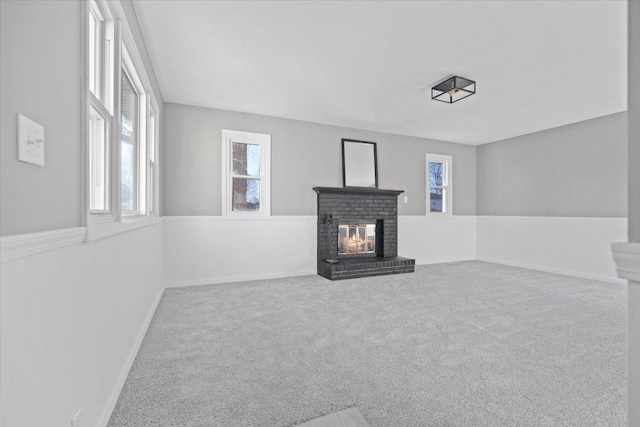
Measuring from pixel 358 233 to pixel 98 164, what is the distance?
420 centimetres

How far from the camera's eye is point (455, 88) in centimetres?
340

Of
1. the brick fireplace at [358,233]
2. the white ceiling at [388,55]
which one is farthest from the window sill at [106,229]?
the brick fireplace at [358,233]

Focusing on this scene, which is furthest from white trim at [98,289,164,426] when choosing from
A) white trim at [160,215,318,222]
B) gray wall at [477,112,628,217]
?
gray wall at [477,112,628,217]

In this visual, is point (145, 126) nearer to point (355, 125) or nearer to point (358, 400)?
point (358, 400)

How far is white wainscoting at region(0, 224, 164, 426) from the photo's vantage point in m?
0.77

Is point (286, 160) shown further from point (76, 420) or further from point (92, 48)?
point (76, 420)

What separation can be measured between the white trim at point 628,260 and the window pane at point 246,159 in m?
4.41

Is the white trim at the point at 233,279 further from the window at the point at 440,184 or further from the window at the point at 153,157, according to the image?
the window at the point at 440,184

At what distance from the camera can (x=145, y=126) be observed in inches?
112

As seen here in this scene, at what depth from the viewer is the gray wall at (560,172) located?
452 cm

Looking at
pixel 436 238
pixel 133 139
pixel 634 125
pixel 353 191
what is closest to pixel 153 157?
pixel 133 139

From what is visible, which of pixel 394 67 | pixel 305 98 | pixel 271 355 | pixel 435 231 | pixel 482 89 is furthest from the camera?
pixel 435 231

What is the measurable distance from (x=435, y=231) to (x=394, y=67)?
12.7 feet

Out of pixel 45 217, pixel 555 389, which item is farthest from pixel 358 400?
pixel 45 217
